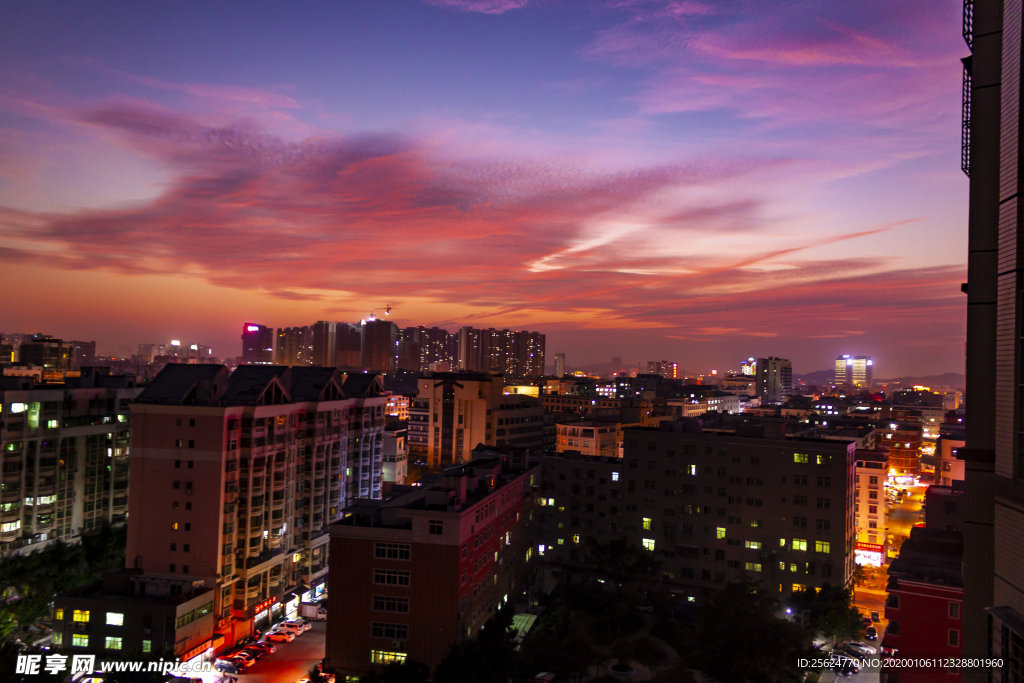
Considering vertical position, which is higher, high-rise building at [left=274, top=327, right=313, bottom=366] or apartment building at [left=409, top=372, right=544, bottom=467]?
high-rise building at [left=274, top=327, right=313, bottom=366]

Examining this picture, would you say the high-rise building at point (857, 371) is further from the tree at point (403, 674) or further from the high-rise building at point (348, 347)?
the tree at point (403, 674)

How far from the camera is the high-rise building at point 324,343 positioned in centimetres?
12412

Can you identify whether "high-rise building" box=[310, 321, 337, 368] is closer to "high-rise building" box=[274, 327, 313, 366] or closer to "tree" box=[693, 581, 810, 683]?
"high-rise building" box=[274, 327, 313, 366]

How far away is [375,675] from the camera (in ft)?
51.9

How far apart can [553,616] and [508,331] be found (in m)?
114

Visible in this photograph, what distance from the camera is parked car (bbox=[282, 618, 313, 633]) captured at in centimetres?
2323

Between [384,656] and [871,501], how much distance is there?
28.0 m

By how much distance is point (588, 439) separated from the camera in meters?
49.7

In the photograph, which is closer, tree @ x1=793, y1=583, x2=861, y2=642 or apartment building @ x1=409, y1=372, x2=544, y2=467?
tree @ x1=793, y1=583, x2=861, y2=642

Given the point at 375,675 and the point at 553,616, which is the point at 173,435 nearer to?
the point at 375,675

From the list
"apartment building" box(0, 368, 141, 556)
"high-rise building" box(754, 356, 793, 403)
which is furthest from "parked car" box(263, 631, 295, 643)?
"high-rise building" box(754, 356, 793, 403)

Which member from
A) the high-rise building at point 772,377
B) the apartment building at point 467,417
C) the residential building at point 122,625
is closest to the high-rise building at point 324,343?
the apartment building at point 467,417

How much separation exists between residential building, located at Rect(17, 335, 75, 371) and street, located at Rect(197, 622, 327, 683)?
219ft

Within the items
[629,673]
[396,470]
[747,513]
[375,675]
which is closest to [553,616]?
[629,673]
